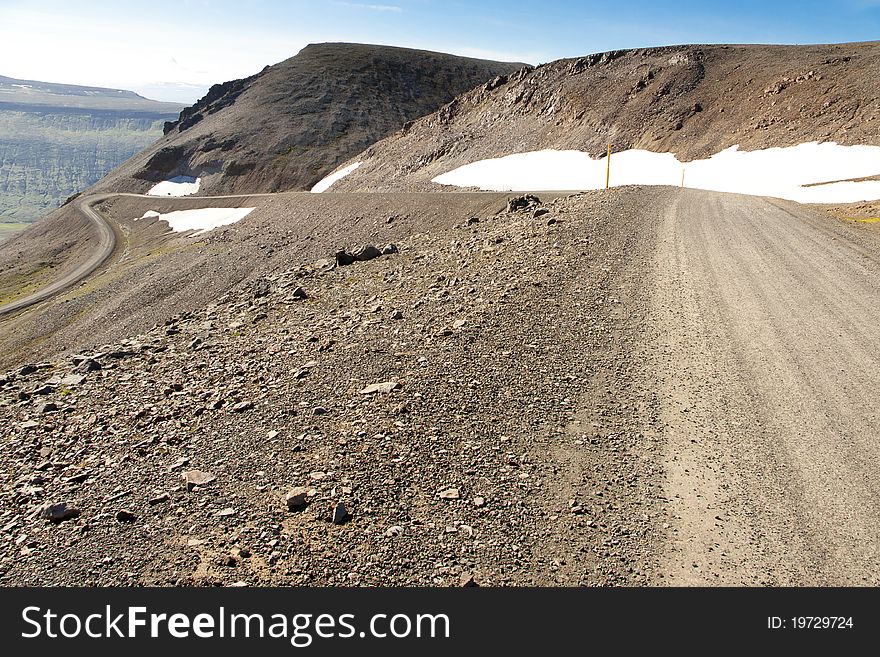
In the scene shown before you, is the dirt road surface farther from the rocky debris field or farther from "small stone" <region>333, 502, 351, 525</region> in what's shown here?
"small stone" <region>333, 502, 351, 525</region>

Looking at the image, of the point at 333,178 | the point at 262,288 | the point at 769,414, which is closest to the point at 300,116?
the point at 333,178

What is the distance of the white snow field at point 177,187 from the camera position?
70.4 m

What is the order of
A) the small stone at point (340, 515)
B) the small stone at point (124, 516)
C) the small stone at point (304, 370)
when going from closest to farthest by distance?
the small stone at point (340, 515)
the small stone at point (124, 516)
the small stone at point (304, 370)

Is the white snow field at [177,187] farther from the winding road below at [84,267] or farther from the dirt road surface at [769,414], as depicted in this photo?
the dirt road surface at [769,414]

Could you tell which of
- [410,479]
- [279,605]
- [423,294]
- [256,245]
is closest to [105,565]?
[279,605]

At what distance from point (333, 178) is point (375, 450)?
5706cm

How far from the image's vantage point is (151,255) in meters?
40.9

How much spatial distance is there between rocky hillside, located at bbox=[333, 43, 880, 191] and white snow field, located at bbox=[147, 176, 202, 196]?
26.7m

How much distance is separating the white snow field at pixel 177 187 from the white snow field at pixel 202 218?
16816 mm

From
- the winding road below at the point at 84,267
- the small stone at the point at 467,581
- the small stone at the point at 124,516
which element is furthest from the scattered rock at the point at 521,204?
the winding road below at the point at 84,267

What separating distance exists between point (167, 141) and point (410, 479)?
9823 cm

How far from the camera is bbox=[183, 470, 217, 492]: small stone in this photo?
6480 mm

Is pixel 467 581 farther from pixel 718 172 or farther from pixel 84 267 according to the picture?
pixel 84 267

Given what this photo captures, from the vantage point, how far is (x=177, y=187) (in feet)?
236
